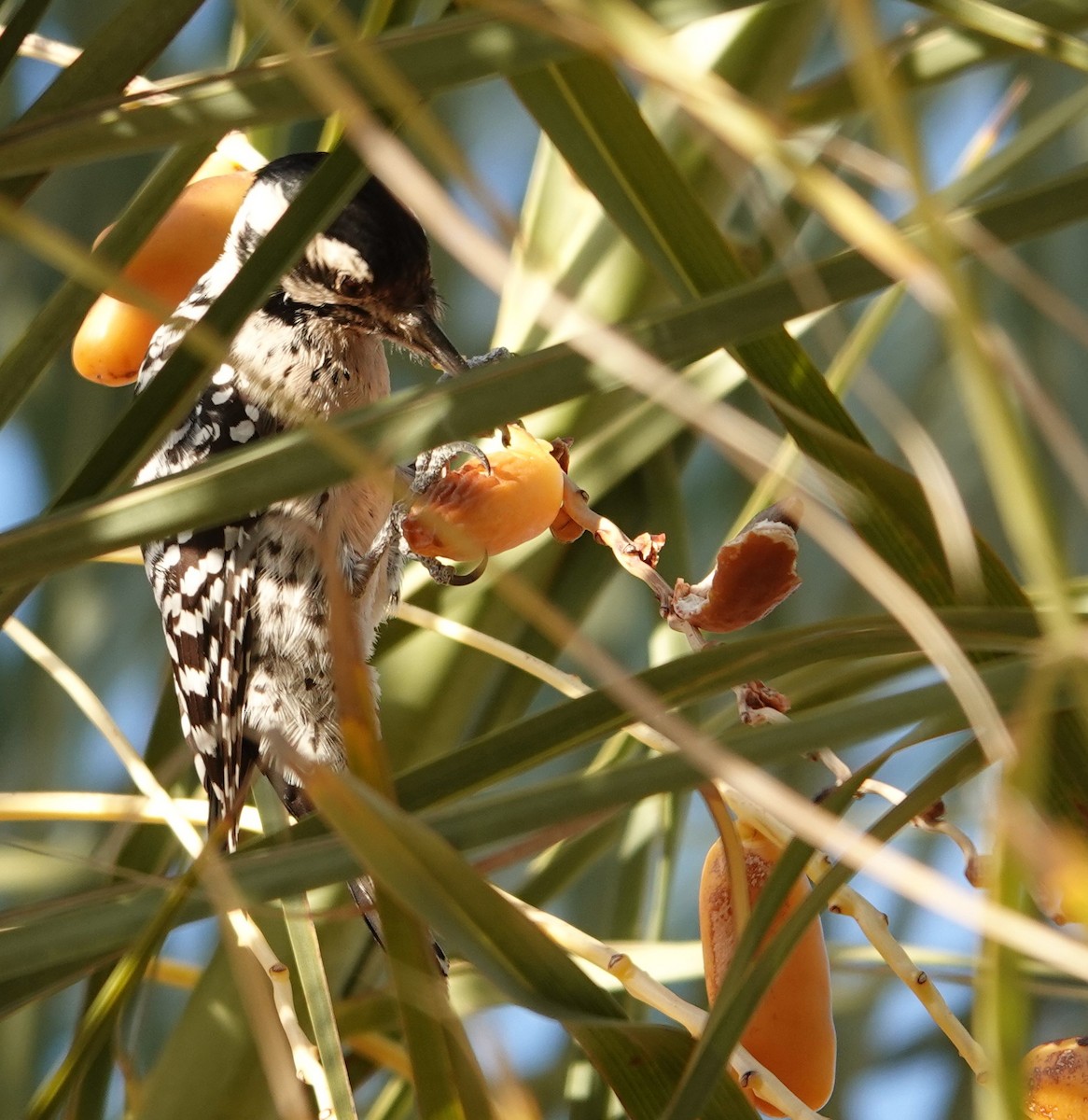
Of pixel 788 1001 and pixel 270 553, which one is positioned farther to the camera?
pixel 270 553

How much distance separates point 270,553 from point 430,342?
25 cm

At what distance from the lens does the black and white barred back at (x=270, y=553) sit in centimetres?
97

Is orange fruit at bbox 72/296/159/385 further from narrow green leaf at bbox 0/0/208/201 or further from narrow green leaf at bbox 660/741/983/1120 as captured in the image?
narrow green leaf at bbox 660/741/983/1120

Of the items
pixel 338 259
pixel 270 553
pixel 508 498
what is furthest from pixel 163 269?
pixel 270 553

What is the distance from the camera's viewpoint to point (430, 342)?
868mm

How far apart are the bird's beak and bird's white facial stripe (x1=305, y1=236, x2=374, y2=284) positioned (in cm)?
5

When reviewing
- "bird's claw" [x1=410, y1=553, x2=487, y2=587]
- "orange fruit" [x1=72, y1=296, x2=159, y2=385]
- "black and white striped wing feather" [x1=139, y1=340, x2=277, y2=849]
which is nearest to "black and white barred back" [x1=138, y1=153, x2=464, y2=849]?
"black and white striped wing feather" [x1=139, y1=340, x2=277, y2=849]

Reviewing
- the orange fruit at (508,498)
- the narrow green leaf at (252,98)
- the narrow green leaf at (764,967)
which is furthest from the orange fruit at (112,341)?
the narrow green leaf at (764,967)

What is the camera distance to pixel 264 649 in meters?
1.05

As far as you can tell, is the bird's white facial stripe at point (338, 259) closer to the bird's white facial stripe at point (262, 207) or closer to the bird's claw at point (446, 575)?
the bird's white facial stripe at point (262, 207)

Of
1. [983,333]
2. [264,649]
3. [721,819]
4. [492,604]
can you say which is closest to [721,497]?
[264,649]

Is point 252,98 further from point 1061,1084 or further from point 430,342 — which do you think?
point 430,342

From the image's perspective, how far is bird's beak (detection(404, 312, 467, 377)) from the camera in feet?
2.80

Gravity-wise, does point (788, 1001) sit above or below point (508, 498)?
below
